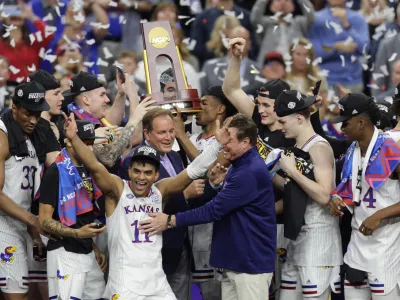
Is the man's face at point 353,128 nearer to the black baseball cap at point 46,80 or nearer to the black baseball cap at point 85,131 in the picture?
the black baseball cap at point 85,131

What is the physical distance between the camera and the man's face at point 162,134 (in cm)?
697

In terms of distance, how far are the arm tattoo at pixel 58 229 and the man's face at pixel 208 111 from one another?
6.74 ft

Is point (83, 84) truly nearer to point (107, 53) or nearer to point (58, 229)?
point (58, 229)

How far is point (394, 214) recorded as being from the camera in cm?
661

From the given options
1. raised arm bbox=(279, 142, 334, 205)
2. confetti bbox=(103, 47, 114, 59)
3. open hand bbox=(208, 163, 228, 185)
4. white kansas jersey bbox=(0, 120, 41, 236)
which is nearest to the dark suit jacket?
open hand bbox=(208, 163, 228, 185)

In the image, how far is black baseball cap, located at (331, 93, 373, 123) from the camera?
6.75 m

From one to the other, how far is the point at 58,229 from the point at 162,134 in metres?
1.16

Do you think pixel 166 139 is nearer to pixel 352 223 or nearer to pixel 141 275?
pixel 141 275

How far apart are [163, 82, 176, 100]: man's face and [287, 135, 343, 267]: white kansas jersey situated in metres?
1.25

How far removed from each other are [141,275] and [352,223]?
177cm

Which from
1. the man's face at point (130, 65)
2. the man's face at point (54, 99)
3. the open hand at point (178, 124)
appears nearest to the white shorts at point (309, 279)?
the open hand at point (178, 124)

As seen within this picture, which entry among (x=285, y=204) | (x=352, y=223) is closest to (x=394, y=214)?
(x=352, y=223)

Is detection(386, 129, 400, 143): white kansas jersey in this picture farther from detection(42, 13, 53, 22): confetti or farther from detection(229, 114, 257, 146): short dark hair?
detection(42, 13, 53, 22): confetti

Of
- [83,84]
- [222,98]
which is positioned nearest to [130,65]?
[222,98]
